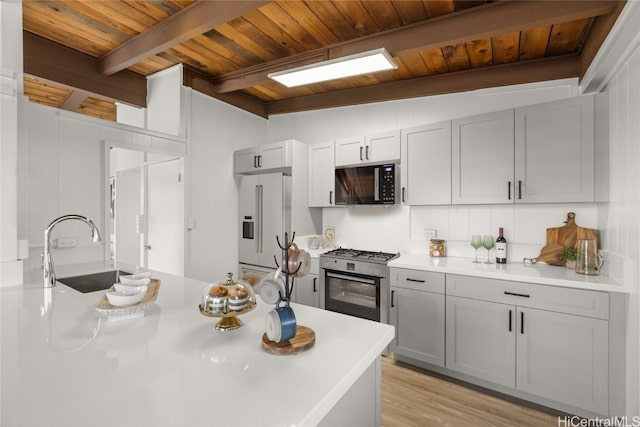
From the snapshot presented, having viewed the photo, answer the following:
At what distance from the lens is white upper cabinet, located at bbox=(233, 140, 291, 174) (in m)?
3.53

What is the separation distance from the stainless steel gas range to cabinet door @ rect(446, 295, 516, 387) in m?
0.59

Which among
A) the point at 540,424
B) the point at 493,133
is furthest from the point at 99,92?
the point at 540,424

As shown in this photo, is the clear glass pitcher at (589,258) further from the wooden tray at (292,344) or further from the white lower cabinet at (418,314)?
the wooden tray at (292,344)

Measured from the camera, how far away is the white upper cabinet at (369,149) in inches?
122

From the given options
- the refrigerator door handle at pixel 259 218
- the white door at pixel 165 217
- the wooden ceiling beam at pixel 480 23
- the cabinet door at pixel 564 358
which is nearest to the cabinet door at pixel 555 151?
the wooden ceiling beam at pixel 480 23

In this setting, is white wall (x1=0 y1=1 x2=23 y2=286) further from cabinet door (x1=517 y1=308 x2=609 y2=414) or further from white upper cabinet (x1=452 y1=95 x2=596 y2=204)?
cabinet door (x1=517 y1=308 x2=609 y2=414)

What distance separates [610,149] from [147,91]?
435 cm

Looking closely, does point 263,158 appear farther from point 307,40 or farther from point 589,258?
point 589,258

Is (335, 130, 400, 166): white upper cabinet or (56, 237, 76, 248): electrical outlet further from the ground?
(335, 130, 400, 166): white upper cabinet

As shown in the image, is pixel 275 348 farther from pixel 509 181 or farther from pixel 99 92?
pixel 99 92

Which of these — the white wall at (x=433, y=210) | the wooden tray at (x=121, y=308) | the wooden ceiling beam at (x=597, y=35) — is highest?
the wooden ceiling beam at (x=597, y=35)

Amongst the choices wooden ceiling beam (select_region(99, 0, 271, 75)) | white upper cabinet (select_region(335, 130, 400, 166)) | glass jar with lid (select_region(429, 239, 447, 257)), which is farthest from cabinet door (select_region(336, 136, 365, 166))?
wooden ceiling beam (select_region(99, 0, 271, 75))

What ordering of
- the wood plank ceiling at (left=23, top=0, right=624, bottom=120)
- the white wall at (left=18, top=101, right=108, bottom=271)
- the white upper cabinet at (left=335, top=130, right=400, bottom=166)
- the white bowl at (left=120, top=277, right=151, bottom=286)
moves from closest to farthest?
the white bowl at (left=120, top=277, right=151, bottom=286), the wood plank ceiling at (left=23, top=0, right=624, bottom=120), the white wall at (left=18, top=101, right=108, bottom=271), the white upper cabinet at (left=335, top=130, right=400, bottom=166)

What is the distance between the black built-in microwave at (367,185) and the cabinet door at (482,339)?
3.74 feet
